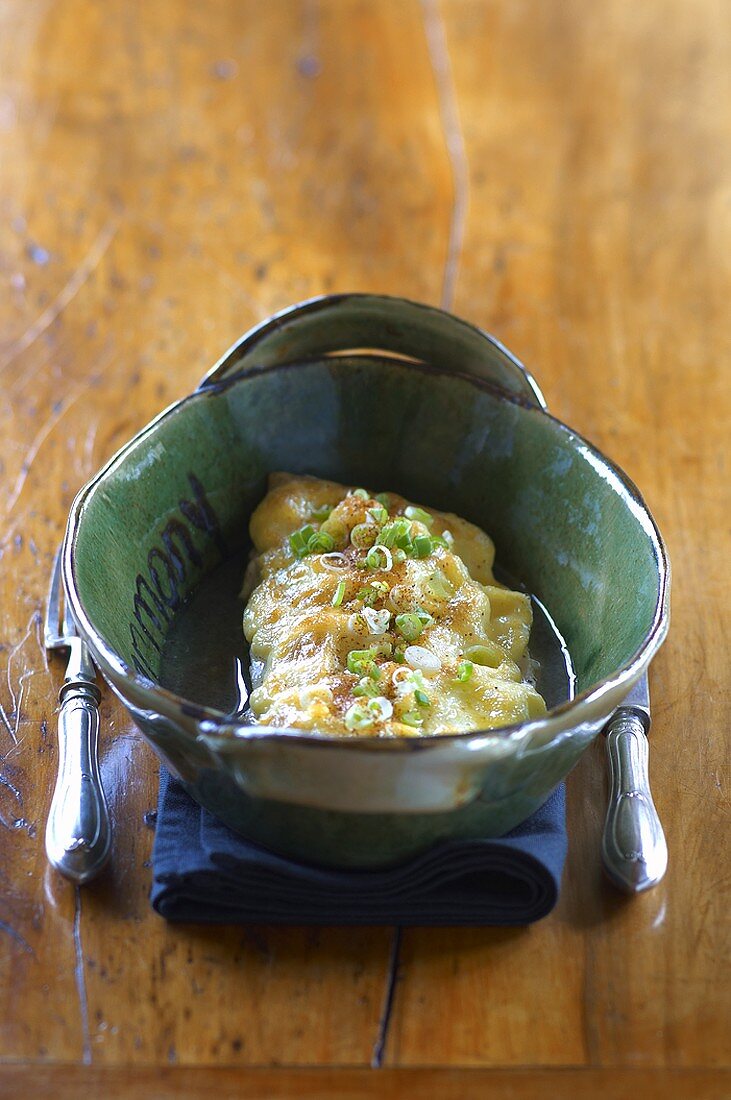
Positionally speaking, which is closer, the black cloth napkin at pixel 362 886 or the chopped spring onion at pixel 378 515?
the black cloth napkin at pixel 362 886

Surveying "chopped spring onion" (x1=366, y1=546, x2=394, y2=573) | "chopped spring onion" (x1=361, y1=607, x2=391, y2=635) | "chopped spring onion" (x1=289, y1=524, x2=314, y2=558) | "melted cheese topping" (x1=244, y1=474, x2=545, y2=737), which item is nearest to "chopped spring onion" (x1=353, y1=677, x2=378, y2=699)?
"melted cheese topping" (x1=244, y1=474, x2=545, y2=737)

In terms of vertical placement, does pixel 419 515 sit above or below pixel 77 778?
above

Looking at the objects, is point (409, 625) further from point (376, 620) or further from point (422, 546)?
point (422, 546)

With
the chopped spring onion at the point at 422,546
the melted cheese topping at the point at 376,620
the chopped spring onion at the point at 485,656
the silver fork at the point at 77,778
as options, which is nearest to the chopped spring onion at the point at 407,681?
the melted cheese topping at the point at 376,620

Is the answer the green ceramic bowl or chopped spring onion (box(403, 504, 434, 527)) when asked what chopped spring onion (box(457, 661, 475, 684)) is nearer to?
the green ceramic bowl

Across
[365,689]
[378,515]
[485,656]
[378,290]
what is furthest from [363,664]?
[378,290]

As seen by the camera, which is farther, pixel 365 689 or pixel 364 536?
pixel 364 536

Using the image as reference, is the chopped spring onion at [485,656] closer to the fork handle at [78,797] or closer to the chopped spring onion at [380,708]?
the chopped spring onion at [380,708]
